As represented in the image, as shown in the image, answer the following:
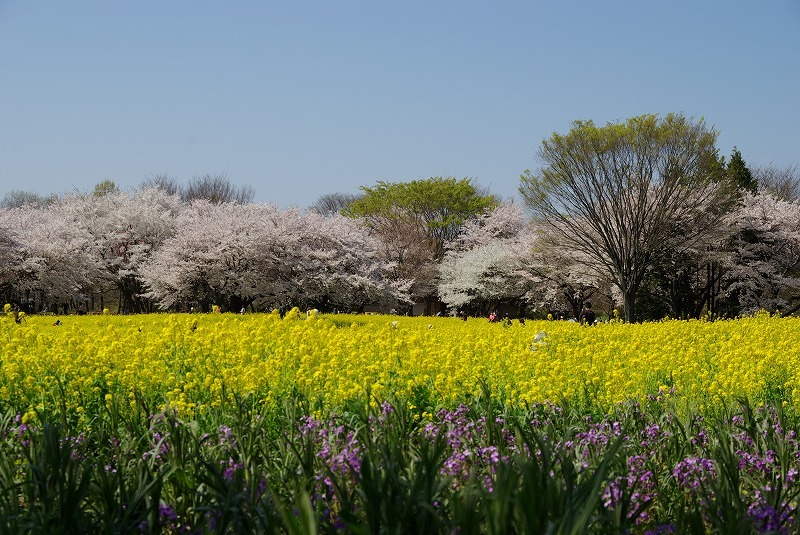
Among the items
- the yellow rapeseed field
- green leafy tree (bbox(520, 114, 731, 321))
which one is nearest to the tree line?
green leafy tree (bbox(520, 114, 731, 321))

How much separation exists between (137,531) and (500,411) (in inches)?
146

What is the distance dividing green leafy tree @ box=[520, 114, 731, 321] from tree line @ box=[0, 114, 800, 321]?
56 millimetres

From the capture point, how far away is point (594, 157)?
28062 millimetres

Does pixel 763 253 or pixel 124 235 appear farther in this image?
pixel 124 235

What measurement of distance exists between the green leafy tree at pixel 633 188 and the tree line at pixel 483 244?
6 cm

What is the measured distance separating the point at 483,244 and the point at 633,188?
67.3 ft

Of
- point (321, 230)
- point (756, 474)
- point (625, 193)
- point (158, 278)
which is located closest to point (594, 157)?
point (625, 193)

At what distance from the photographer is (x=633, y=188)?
1110 inches

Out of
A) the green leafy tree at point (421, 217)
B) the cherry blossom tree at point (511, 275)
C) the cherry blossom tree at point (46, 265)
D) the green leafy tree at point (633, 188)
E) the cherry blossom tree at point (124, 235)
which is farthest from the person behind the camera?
the green leafy tree at point (421, 217)

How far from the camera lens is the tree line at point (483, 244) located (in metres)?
28.1

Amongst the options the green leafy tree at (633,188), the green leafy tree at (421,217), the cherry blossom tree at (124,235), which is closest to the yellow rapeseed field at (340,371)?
the green leafy tree at (633,188)

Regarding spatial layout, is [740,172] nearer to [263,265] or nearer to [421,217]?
[421,217]

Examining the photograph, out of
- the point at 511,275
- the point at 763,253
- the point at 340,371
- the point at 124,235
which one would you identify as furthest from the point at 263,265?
the point at 340,371

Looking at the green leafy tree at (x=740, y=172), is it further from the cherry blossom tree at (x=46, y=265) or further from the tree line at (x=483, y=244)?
the cherry blossom tree at (x=46, y=265)
